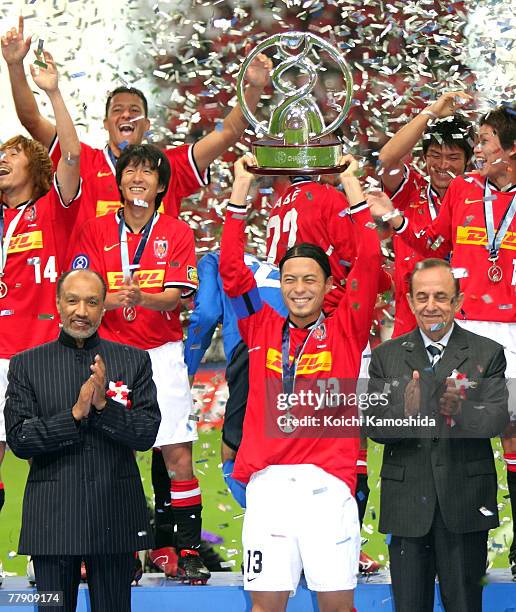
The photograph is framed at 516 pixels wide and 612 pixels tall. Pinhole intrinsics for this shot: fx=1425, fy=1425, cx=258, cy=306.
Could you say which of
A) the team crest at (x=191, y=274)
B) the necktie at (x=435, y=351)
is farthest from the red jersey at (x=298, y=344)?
the team crest at (x=191, y=274)

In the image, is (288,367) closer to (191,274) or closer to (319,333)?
(319,333)

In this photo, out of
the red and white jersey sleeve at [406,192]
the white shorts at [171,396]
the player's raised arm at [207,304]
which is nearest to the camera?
the player's raised arm at [207,304]

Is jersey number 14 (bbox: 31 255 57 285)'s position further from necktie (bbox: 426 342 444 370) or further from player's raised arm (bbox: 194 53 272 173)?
necktie (bbox: 426 342 444 370)

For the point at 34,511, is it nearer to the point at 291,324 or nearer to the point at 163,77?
the point at 291,324

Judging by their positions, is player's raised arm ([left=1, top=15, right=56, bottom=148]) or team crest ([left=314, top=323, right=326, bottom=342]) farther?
player's raised arm ([left=1, top=15, right=56, bottom=148])

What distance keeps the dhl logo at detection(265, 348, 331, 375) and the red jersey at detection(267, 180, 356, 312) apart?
81cm

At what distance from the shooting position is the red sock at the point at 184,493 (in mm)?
5637

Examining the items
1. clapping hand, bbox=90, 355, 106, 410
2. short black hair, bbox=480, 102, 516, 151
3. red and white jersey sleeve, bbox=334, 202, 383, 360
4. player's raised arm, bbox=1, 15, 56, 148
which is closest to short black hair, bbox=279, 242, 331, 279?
red and white jersey sleeve, bbox=334, 202, 383, 360

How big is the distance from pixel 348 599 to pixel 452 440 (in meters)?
0.65

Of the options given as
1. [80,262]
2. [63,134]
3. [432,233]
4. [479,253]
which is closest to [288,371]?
[80,262]

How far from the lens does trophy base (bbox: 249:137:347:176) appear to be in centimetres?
473

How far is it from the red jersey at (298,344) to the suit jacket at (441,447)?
0.48ft

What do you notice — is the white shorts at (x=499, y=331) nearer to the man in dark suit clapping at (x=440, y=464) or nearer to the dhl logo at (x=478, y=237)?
the dhl logo at (x=478, y=237)

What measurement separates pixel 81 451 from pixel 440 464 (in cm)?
123
